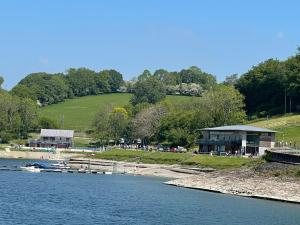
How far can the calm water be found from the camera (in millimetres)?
56344

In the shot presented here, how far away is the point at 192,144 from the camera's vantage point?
13775cm

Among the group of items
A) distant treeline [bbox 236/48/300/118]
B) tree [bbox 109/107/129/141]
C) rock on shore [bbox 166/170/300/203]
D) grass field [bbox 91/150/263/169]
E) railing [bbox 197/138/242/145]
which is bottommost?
rock on shore [bbox 166/170/300/203]

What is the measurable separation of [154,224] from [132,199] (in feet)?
52.8

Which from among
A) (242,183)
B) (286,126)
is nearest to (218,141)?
(286,126)

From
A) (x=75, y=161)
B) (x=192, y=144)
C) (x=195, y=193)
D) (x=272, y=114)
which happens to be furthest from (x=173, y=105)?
(x=195, y=193)

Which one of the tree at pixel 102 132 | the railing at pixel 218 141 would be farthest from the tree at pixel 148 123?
the railing at pixel 218 141

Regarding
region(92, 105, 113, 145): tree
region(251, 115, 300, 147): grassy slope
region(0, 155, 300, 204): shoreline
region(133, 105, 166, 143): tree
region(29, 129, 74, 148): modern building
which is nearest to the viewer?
region(0, 155, 300, 204): shoreline

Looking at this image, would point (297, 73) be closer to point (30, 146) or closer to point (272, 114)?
point (272, 114)

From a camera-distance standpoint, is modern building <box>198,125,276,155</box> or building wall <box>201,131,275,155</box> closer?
modern building <box>198,125,276,155</box>

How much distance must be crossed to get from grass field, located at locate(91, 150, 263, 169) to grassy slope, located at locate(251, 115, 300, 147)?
19.6 meters

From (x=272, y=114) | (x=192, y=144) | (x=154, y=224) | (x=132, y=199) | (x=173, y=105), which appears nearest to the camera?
(x=154, y=224)

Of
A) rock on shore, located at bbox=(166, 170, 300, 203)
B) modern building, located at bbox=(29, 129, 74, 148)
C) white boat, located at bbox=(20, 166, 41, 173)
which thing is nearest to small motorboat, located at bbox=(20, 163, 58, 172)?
white boat, located at bbox=(20, 166, 41, 173)

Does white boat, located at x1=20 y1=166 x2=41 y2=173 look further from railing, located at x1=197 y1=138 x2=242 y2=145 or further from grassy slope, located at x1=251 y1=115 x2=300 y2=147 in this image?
grassy slope, located at x1=251 y1=115 x2=300 y2=147

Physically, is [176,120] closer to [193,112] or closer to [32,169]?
[193,112]
